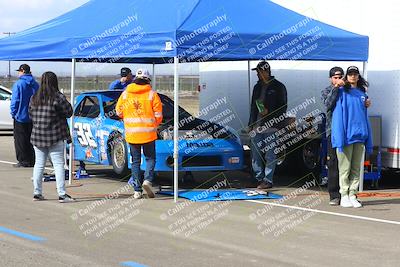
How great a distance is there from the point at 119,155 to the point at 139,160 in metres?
1.31

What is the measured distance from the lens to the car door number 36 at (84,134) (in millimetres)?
11617

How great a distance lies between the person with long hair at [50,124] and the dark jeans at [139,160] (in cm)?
97

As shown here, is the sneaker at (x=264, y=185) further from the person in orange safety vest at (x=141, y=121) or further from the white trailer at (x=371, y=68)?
the person in orange safety vest at (x=141, y=121)

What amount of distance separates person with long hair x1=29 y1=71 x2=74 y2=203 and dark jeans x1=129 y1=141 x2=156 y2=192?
97cm

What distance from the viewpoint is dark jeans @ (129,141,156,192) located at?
9594mm

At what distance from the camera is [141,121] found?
955 centimetres

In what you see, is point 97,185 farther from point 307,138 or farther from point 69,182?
point 307,138

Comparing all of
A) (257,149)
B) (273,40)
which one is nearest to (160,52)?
(273,40)

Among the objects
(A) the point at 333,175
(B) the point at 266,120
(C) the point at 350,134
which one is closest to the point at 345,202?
Result: (A) the point at 333,175

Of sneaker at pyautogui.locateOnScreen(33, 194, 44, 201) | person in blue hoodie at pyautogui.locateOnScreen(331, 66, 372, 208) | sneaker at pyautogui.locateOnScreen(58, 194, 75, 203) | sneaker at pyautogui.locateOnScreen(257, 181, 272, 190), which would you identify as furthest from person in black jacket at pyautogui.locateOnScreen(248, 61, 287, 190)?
sneaker at pyautogui.locateOnScreen(33, 194, 44, 201)

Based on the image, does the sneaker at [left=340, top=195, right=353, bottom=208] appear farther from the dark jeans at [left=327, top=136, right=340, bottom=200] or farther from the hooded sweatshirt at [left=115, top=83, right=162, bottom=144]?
the hooded sweatshirt at [left=115, top=83, right=162, bottom=144]

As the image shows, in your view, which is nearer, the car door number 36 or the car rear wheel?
the car rear wheel

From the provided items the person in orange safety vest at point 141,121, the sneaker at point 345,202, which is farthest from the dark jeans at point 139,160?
the sneaker at point 345,202

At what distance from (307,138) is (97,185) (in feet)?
11.5
